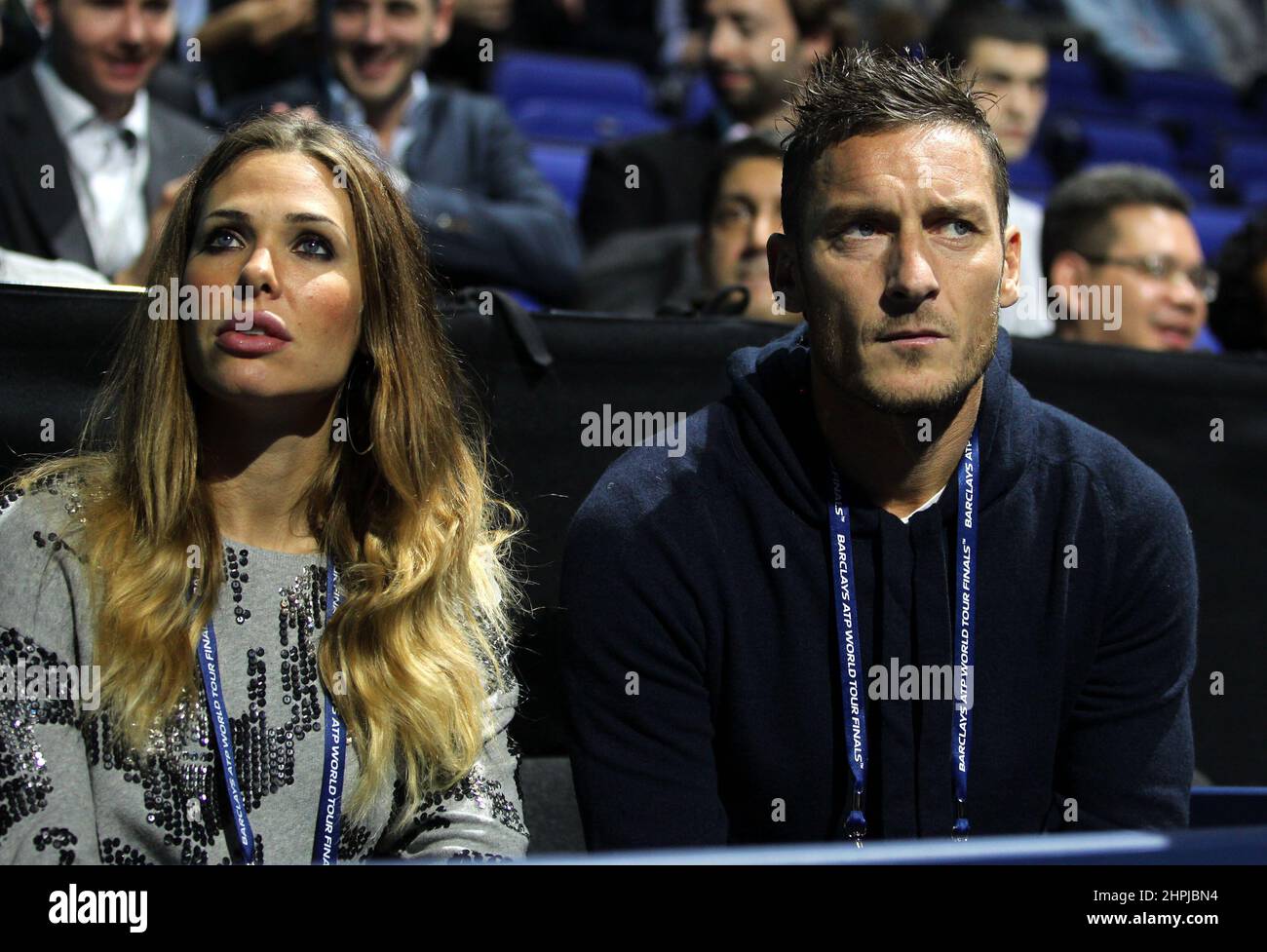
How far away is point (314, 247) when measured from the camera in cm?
208

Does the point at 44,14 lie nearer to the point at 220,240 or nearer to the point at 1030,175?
the point at 220,240

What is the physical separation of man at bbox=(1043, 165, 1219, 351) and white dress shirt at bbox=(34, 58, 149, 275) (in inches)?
95.7

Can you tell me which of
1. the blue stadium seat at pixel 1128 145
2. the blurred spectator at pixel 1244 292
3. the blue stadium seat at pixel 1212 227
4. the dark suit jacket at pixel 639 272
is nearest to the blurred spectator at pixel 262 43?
the dark suit jacket at pixel 639 272

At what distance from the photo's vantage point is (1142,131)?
25.2 feet

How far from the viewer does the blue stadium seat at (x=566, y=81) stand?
278 inches

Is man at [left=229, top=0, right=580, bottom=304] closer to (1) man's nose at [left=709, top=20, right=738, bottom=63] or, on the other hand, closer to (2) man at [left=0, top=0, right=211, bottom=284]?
(2) man at [left=0, top=0, right=211, bottom=284]

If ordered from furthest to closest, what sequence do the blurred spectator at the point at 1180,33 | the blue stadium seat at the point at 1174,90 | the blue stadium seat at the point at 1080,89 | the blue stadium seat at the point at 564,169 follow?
the blurred spectator at the point at 1180,33
the blue stadium seat at the point at 1174,90
the blue stadium seat at the point at 1080,89
the blue stadium seat at the point at 564,169

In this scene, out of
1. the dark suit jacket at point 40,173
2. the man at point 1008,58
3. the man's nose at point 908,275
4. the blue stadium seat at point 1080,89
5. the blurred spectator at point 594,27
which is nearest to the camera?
the man's nose at point 908,275

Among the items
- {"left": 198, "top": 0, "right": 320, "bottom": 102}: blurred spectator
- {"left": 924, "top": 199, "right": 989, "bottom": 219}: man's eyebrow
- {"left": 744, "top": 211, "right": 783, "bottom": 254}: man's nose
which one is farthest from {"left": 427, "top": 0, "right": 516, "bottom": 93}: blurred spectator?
{"left": 924, "top": 199, "right": 989, "bottom": 219}: man's eyebrow

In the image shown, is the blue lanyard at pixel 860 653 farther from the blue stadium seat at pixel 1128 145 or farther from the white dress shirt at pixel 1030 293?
the blue stadium seat at pixel 1128 145

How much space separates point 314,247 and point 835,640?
0.94 m

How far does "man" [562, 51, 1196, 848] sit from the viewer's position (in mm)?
2016

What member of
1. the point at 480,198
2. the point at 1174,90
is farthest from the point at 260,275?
the point at 1174,90

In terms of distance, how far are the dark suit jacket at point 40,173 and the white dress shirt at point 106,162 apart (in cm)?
3
